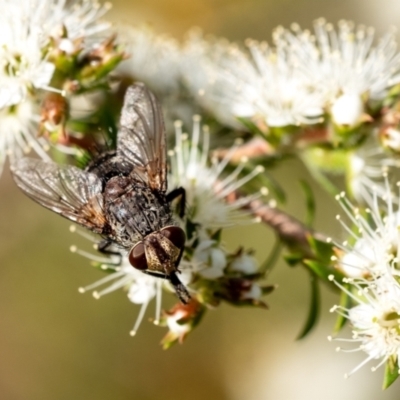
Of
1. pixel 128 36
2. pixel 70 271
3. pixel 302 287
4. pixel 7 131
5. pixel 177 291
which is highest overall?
pixel 128 36

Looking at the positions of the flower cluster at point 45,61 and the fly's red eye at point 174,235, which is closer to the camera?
the fly's red eye at point 174,235

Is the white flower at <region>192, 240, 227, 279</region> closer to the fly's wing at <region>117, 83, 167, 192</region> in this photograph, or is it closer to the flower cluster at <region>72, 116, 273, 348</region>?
the flower cluster at <region>72, 116, 273, 348</region>

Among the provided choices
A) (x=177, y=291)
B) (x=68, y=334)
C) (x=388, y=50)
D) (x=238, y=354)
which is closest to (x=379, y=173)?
(x=388, y=50)

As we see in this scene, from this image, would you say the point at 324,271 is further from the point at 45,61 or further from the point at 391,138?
the point at 45,61

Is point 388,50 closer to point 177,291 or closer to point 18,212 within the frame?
point 177,291

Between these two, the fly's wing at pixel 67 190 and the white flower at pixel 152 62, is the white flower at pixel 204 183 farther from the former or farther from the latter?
the white flower at pixel 152 62

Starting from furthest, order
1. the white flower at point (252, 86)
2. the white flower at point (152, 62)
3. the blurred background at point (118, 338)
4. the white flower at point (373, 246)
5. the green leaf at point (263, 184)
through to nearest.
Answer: the blurred background at point (118, 338) < the white flower at point (152, 62) < the green leaf at point (263, 184) < the white flower at point (252, 86) < the white flower at point (373, 246)

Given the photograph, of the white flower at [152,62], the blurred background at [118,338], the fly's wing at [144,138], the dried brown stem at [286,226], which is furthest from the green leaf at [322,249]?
the blurred background at [118,338]

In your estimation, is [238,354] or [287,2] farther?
[287,2]
